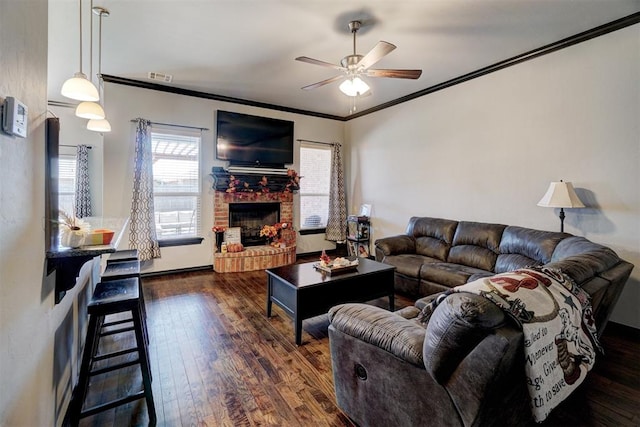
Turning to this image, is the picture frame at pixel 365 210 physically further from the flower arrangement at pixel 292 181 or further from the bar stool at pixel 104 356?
the bar stool at pixel 104 356

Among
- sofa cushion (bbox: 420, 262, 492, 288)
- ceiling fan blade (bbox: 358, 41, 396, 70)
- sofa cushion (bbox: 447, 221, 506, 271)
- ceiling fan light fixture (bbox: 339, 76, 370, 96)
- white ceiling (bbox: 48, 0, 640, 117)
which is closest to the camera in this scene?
ceiling fan blade (bbox: 358, 41, 396, 70)

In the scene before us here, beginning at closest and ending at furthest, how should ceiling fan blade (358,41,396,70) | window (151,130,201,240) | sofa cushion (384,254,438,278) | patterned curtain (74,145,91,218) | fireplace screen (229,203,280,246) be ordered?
ceiling fan blade (358,41,396,70), sofa cushion (384,254,438,278), window (151,130,201,240), fireplace screen (229,203,280,246), patterned curtain (74,145,91,218)

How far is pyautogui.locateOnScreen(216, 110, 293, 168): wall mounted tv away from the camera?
513cm

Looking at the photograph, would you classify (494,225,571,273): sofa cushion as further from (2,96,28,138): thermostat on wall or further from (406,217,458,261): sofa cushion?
(2,96,28,138): thermostat on wall

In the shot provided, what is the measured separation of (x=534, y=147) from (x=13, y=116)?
4334 millimetres

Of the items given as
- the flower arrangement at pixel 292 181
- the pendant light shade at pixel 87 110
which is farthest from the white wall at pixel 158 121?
the pendant light shade at pixel 87 110

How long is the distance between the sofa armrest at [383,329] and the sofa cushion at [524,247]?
2281 mm

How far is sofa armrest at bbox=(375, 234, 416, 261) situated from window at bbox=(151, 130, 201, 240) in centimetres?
294

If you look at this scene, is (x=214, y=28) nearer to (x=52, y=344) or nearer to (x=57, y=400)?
(x=52, y=344)

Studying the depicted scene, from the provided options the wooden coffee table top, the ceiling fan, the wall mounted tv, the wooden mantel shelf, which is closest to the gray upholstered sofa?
the wooden coffee table top

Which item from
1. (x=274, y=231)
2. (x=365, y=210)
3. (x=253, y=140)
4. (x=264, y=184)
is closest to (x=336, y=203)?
(x=365, y=210)

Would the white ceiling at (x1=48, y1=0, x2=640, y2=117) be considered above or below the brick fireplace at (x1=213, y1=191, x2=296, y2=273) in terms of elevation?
above

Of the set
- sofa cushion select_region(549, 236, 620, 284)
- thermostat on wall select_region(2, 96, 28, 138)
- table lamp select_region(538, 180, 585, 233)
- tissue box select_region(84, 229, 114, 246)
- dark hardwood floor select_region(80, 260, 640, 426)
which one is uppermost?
thermostat on wall select_region(2, 96, 28, 138)

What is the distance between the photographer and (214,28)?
304 centimetres
